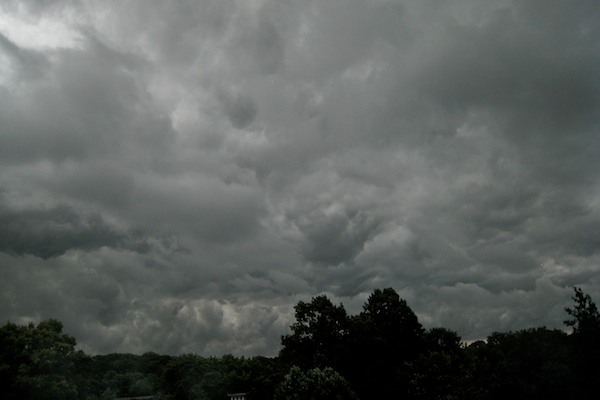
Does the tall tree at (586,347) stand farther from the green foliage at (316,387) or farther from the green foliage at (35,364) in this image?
the green foliage at (35,364)

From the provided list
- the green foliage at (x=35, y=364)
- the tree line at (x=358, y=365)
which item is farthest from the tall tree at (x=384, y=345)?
the green foliage at (x=35, y=364)

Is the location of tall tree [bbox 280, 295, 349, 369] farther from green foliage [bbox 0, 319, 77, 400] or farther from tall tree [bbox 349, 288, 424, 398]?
green foliage [bbox 0, 319, 77, 400]

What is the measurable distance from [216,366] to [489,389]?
4695 cm

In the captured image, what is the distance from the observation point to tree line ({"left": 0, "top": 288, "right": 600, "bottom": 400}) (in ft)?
162

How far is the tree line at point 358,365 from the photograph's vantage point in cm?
4950

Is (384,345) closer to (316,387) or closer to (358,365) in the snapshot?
(358,365)

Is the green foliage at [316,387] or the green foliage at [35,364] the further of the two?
the green foliage at [316,387]

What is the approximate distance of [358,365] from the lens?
250 feet

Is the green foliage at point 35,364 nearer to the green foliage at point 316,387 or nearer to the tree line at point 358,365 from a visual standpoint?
the tree line at point 358,365

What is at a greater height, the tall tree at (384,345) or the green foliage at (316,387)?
the tall tree at (384,345)

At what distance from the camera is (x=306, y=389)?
55188 millimetres

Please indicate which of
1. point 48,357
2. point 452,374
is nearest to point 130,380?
point 48,357

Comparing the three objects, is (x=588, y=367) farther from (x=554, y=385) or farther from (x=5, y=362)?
(x=5, y=362)

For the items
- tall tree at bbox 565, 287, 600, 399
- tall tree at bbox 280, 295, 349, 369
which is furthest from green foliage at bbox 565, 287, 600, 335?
tall tree at bbox 280, 295, 349, 369
